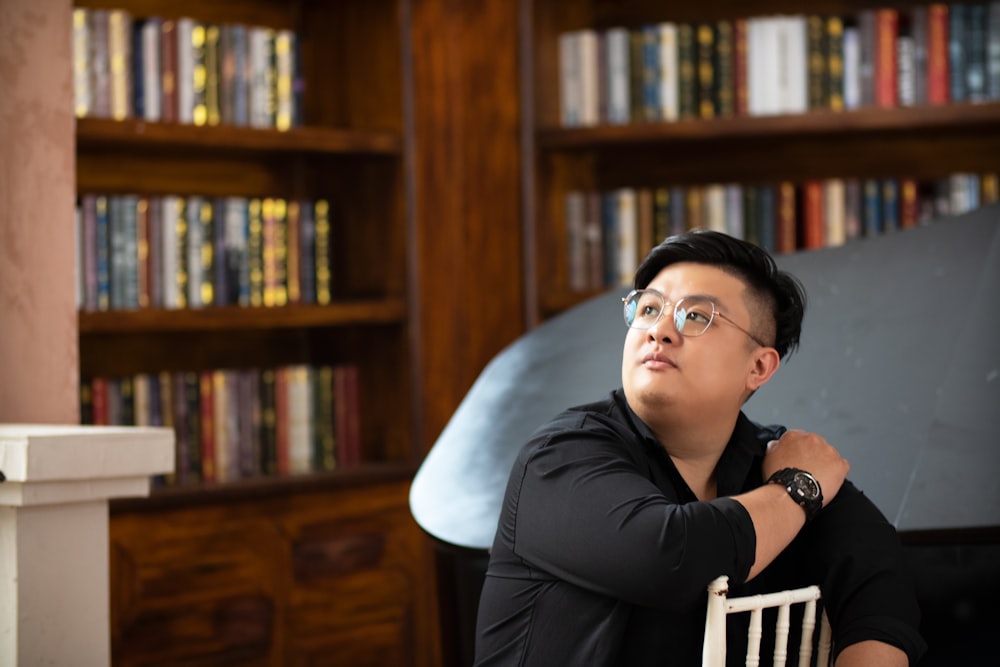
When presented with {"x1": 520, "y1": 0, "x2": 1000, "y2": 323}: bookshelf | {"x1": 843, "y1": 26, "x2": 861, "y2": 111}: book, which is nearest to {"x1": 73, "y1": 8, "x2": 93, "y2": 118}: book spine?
{"x1": 520, "y1": 0, "x2": 1000, "y2": 323}: bookshelf

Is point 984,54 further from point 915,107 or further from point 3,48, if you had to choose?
point 3,48

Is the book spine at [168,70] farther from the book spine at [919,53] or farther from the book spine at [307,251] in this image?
the book spine at [919,53]

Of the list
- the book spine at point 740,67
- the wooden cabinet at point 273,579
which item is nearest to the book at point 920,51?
the book spine at point 740,67

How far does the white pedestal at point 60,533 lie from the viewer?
151 cm

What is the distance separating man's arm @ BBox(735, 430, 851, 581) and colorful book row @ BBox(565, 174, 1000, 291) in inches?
73.1

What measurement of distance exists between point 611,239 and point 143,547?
1337 millimetres

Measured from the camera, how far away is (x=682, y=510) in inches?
44.6

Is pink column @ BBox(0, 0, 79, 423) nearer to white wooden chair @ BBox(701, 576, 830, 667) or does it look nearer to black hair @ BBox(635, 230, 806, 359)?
black hair @ BBox(635, 230, 806, 359)

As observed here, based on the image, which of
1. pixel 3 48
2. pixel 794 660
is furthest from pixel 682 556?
pixel 3 48

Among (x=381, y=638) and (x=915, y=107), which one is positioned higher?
(x=915, y=107)

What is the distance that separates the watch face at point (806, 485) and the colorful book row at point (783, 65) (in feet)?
6.59

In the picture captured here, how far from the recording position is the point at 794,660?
153 centimetres

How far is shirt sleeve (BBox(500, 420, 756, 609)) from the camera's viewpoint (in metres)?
1.11

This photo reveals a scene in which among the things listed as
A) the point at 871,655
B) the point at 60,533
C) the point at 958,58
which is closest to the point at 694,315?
the point at 871,655
